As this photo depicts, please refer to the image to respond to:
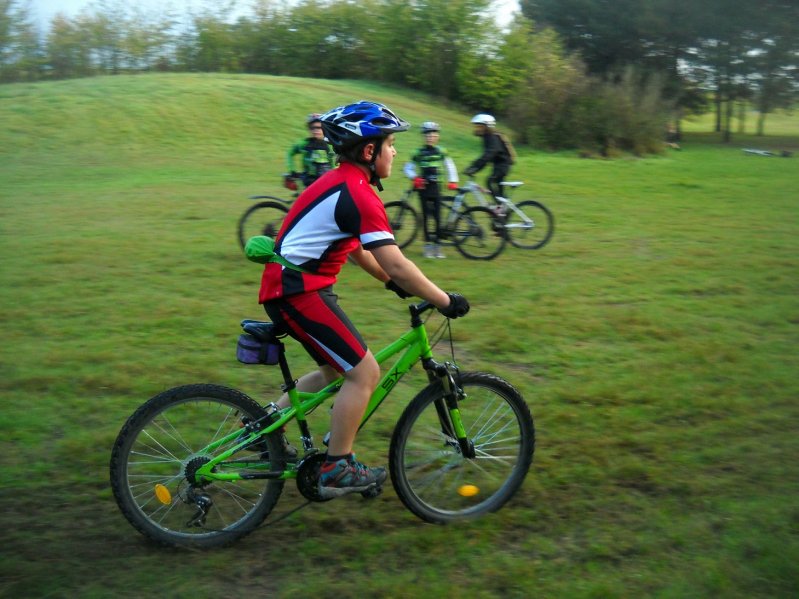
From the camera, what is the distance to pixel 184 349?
730 cm

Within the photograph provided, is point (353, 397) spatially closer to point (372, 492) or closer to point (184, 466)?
point (372, 492)

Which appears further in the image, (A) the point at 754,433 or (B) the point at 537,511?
(A) the point at 754,433

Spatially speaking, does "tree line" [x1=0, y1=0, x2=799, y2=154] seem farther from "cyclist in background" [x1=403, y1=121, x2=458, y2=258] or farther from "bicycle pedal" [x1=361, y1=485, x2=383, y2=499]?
"bicycle pedal" [x1=361, y1=485, x2=383, y2=499]

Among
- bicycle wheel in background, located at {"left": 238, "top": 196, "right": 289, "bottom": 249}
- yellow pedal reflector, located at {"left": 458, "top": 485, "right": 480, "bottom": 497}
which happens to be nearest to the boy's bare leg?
yellow pedal reflector, located at {"left": 458, "top": 485, "right": 480, "bottom": 497}

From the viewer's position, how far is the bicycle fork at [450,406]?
4258 millimetres

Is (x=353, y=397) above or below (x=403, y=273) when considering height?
below

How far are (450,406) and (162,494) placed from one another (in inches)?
57.7

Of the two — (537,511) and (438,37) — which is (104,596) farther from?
(438,37)

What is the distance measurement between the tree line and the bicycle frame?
33262 millimetres

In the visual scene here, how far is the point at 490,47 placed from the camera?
1692 inches

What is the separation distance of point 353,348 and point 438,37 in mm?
41978

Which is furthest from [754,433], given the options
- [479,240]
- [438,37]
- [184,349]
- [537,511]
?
[438,37]

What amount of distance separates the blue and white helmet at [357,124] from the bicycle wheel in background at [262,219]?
821cm

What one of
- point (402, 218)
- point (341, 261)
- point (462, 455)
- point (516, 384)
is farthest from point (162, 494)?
point (402, 218)
